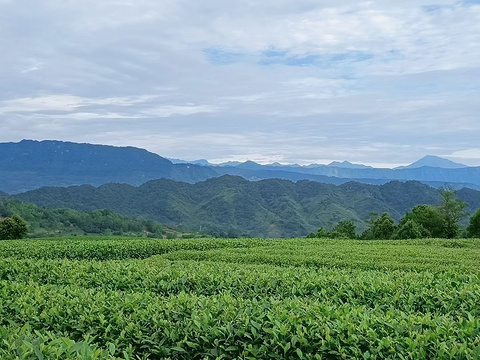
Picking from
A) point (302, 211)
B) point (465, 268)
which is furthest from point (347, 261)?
point (302, 211)

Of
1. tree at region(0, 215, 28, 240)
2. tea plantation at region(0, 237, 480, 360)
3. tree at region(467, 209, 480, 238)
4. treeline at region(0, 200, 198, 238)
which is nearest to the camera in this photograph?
tea plantation at region(0, 237, 480, 360)

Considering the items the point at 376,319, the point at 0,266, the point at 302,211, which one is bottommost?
the point at 302,211

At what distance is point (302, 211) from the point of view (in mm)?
167750

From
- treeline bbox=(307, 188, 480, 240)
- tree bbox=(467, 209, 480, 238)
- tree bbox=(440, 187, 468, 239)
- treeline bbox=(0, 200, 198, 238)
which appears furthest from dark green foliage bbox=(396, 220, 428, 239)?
treeline bbox=(0, 200, 198, 238)

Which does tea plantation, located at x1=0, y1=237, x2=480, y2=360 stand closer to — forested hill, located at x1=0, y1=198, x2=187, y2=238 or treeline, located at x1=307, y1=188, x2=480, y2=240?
treeline, located at x1=307, y1=188, x2=480, y2=240

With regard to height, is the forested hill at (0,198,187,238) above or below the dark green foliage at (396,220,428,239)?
below

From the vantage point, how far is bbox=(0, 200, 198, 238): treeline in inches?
3676

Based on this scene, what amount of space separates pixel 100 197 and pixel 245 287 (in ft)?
612

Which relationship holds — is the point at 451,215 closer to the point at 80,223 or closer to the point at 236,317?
the point at 236,317

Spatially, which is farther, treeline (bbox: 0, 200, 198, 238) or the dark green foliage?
treeline (bbox: 0, 200, 198, 238)

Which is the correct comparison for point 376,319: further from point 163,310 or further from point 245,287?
point 245,287

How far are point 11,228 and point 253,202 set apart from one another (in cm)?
13970

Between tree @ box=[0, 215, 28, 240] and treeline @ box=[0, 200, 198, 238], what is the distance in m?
52.3

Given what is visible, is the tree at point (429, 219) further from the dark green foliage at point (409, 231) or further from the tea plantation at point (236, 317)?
the tea plantation at point (236, 317)
